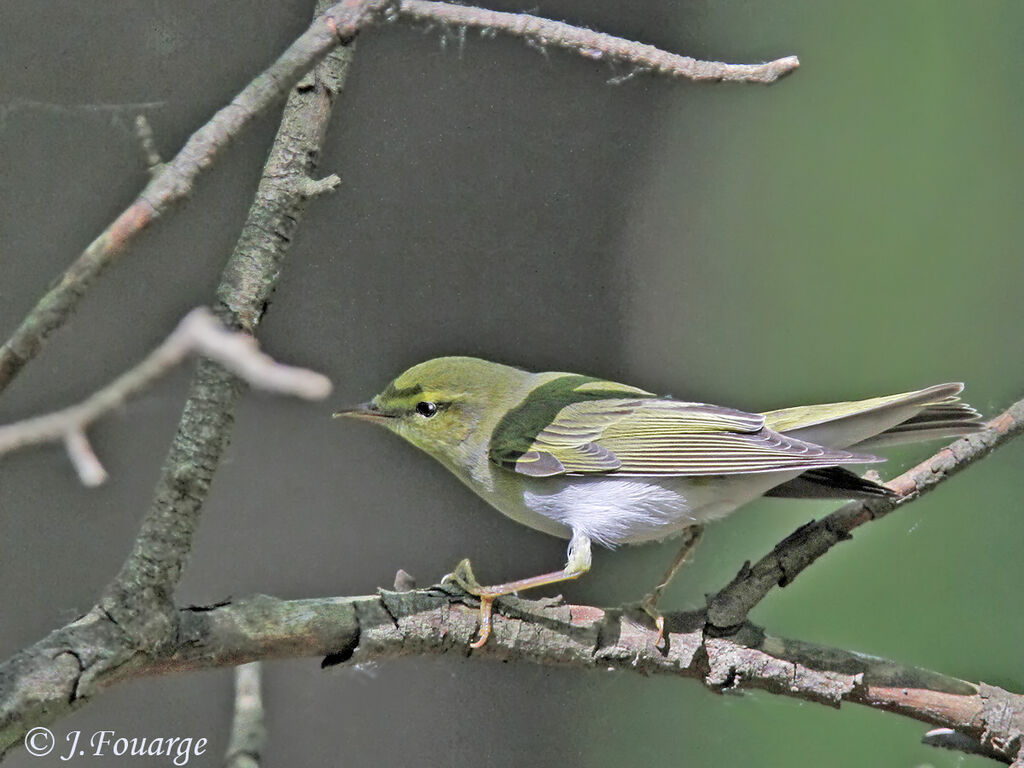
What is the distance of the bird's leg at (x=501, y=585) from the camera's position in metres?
1.34

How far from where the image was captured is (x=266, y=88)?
97cm

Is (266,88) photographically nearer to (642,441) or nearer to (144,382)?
(144,382)

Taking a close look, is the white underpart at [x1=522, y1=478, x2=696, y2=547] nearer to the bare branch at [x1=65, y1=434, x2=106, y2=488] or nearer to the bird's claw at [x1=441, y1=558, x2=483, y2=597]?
the bird's claw at [x1=441, y1=558, x2=483, y2=597]

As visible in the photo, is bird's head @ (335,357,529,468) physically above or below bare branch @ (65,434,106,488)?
above

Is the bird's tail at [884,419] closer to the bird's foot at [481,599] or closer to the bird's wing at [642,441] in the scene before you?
the bird's wing at [642,441]

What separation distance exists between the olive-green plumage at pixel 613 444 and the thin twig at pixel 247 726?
1.53 feet

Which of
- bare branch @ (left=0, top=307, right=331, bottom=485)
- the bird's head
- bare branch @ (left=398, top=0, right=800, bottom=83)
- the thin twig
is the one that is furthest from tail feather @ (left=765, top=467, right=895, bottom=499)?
Result: bare branch @ (left=0, top=307, right=331, bottom=485)

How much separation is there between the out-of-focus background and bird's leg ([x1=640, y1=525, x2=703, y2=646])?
11cm

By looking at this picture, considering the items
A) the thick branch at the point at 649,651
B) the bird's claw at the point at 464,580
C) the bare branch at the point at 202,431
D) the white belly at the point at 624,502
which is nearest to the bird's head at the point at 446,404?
the white belly at the point at 624,502

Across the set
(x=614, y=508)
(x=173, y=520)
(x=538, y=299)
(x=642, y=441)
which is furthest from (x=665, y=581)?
(x=173, y=520)

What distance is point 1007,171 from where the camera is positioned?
2066 mm

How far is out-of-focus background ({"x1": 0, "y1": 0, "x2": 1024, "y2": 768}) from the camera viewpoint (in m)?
1.70

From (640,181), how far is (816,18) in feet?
1.68

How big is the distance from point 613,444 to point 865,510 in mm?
465
